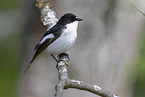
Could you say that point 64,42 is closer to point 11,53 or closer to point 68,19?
point 68,19

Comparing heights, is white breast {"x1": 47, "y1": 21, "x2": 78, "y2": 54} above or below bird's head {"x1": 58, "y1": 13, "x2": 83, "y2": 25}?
below

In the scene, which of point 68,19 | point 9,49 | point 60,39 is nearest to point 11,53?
point 9,49

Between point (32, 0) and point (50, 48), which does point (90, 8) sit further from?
point (50, 48)

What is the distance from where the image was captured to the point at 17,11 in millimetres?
8680

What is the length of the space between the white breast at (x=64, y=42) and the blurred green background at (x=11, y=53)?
9.79 feet

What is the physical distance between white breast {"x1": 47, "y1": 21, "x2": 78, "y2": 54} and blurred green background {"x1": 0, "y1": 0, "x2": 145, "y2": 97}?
2984 millimetres

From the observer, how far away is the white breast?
376 cm

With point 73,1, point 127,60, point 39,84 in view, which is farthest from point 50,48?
point 127,60

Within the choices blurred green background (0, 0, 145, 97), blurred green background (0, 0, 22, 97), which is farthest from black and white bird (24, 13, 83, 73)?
blurred green background (0, 0, 22, 97)

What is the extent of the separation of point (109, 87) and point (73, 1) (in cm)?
210

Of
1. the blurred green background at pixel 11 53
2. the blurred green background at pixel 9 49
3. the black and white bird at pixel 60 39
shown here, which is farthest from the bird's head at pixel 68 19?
the blurred green background at pixel 9 49

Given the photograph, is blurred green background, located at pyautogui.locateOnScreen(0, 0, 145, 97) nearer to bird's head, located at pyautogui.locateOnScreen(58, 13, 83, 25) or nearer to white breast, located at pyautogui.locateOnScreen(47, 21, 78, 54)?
bird's head, located at pyautogui.locateOnScreen(58, 13, 83, 25)

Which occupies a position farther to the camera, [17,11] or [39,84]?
[17,11]

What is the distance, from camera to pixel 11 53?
468 inches
